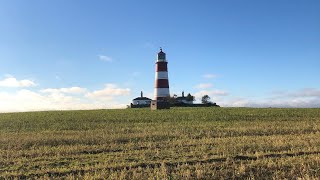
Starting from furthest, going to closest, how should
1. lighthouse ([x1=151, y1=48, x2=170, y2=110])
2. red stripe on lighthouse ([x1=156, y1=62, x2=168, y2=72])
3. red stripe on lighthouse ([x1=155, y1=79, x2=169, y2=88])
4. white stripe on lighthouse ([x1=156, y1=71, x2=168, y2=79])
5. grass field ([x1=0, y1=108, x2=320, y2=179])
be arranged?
red stripe on lighthouse ([x1=156, y1=62, x2=168, y2=72]) → white stripe on lighthouse ([x1=156, y1=71, x2=168, y2=79]) → lighthouse ([x1=151, y1=48, x2=170, y2=110]) → red stripe on lighthouse ([x1=155, y1=79, x2=169, y2=88]) → grass field ([x1=0, y1=108, x2=320, y2=179])

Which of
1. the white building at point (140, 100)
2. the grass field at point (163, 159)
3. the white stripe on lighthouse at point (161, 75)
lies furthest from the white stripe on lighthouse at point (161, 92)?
the grass field at point (163, 159)

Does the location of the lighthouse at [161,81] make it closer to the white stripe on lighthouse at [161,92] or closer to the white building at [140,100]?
the white stripe on lighthouse at [161,92]

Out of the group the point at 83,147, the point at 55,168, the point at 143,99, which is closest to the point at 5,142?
the point at 83,147

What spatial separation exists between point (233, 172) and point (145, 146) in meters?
8.22

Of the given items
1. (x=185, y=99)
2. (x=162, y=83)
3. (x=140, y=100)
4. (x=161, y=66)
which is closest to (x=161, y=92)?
(x=162, y=83)

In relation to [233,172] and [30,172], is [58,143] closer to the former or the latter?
[30,172]

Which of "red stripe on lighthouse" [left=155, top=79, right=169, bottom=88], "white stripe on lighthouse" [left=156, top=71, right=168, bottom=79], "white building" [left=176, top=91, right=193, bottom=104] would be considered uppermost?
"white stripe on lighthouse" [left=156, top=71, right=168, bottom=79]

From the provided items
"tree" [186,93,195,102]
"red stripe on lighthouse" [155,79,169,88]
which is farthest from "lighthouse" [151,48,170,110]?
"tree" [186,93,195,102]

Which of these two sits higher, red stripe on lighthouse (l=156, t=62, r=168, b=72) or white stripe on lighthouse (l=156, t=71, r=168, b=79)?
red stripe on lighthouse (l=156, t=62, r=168, b=72)

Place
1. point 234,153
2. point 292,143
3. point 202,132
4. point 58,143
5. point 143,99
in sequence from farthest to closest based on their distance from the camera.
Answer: point 143,99 < point 202,132 < point 58,143 < point 292,143 < point 234,153

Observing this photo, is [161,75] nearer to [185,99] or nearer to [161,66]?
[161,66]

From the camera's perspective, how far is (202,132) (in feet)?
93.2

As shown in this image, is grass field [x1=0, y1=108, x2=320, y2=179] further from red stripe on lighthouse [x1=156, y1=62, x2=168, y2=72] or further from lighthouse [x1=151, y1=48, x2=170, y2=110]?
red stripe on lighthouse [x1=156, y1=62, x2=168, y2=72]

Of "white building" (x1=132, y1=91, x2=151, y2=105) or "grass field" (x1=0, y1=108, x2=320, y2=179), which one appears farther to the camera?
"white building" (x1=132, y1=91, x2=151, y2=105)
